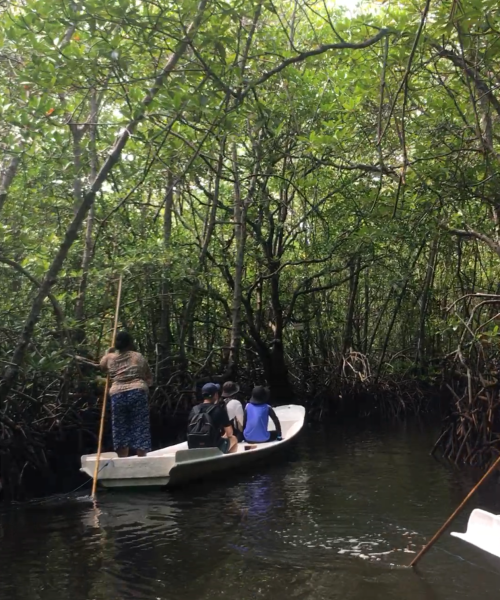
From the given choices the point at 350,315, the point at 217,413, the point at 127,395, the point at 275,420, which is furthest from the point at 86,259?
the point at 350,315

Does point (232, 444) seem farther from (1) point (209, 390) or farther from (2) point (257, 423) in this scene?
(1) point (209, 390)

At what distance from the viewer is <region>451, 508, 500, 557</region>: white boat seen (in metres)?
3.77

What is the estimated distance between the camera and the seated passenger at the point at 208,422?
257 inches

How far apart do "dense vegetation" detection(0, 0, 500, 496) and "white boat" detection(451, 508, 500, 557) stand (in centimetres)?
207

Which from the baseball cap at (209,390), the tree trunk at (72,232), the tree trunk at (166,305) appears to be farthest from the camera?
the tree trunk at (166,305)

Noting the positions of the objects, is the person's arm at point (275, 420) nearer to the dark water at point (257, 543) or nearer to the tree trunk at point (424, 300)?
the dark water at point (257, 543)

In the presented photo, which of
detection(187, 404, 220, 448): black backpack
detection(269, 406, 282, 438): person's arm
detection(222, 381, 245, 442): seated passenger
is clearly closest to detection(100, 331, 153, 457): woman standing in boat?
detection(187, 404, 220, 448): black backpack

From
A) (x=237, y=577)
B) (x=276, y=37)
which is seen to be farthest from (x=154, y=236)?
(x=237, y=577)

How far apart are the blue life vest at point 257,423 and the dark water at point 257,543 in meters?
0.55

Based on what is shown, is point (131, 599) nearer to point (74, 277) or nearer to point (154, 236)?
point (74, 277)

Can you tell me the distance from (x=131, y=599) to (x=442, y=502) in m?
3.09

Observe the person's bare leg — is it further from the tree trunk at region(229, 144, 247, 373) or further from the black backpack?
the tree trunk at region(229, 144, 247, 373)

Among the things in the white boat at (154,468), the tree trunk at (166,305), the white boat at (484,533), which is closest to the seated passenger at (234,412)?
the white boat at (154,468)

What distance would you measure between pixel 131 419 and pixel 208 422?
773 millimetres
